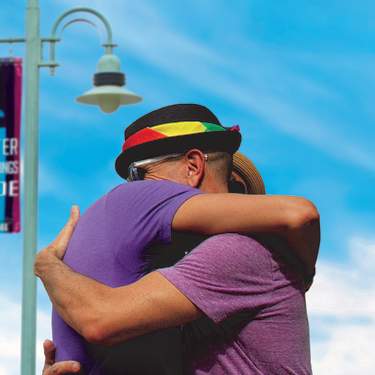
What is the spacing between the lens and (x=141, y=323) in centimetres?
272

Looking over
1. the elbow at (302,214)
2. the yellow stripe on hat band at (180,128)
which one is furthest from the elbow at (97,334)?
the yellow stripe on hat band at (180,128)

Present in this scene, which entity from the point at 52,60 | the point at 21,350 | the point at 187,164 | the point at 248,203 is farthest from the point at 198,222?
the point at 52,60

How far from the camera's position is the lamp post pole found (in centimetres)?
1138

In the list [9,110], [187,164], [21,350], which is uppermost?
[9,110]

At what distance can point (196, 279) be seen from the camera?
274 centimetres

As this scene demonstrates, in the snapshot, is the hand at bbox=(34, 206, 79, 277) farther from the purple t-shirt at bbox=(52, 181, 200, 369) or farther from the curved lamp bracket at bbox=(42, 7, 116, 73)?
the curved lamp bracket at bbox=(42, 7, 116, 73)

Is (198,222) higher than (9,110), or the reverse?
(9,110)

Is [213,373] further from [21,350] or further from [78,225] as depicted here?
[21,350]

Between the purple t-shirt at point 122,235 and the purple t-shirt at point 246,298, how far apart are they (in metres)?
0.11

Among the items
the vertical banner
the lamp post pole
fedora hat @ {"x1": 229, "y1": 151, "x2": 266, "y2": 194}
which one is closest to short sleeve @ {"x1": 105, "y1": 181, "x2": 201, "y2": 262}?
fedora hat @ {"x1": 229, "y1": 151, "x2": 266, "y2": 194}

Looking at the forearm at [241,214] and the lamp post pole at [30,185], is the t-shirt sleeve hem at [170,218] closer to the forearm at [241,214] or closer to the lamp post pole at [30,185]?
the forearm at [241,214]

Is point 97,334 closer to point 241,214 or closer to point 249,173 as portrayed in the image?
point 241,214

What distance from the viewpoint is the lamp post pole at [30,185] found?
11.4 m

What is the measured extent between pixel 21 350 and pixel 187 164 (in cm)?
857
